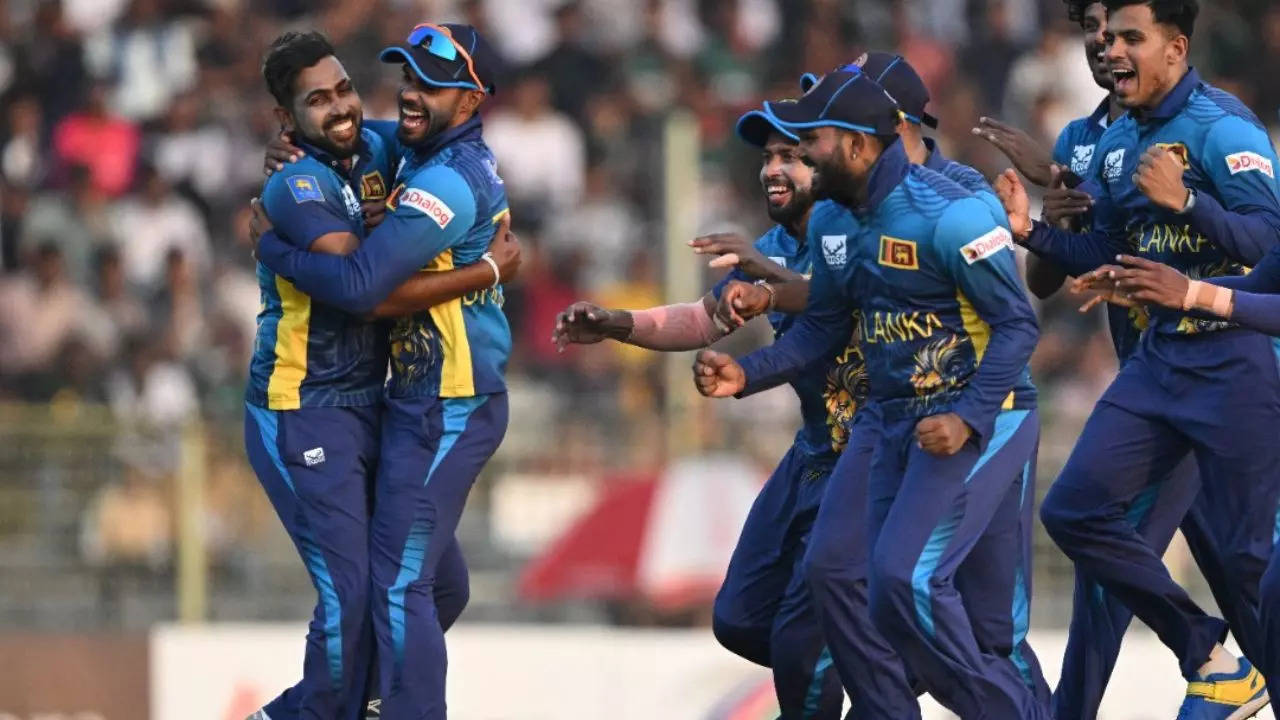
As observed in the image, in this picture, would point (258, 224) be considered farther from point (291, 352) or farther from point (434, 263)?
point (434, 263)

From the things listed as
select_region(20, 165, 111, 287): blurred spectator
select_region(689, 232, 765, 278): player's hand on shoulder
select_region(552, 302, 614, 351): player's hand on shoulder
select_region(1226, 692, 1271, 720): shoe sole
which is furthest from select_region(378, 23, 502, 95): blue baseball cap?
select_region(20, 165, 111, 287): blurred spectator

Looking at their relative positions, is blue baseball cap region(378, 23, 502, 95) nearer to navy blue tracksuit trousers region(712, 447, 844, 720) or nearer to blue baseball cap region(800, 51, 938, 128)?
blue baseball cap region(800, 51, 938, 128)

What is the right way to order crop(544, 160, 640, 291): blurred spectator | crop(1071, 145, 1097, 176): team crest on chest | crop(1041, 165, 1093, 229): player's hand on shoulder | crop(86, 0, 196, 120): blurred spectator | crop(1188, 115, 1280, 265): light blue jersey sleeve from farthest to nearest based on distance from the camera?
crop(86, 0, 196, 120): blurred spectator, crop(544, 160, 640, 291): blurred spectator, crop(1071, 145, 1097, 176): team crest on chest, crop(1041, 165, 1093, 229): player's hand on shoulder, crop(1188, 115, 1280, 265): light blue jersey sleeve

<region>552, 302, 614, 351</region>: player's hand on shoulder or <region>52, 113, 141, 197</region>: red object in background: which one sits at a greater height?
<region>52, 113, 141, 197</region>: red object in background

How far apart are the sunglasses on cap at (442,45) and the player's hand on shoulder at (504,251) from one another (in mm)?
534

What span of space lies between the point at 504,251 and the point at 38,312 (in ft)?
23.6

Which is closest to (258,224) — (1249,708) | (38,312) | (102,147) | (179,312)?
(1249,708)

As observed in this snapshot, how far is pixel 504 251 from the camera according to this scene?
8453 millimetres

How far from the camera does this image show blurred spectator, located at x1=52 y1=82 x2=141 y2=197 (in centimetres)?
1580

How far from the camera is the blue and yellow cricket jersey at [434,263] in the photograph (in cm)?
809

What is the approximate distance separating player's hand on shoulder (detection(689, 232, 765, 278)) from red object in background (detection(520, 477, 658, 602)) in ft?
15.1

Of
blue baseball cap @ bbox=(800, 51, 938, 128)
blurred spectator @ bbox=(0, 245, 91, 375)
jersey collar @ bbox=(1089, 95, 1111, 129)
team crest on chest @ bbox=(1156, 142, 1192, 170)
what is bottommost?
blurred spectator @ bbox=(0, 245, 91, 375)

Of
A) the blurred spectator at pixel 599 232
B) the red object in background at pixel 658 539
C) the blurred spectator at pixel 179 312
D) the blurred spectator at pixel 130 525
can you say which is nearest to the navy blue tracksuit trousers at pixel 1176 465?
the red object in background at pixel 658 539

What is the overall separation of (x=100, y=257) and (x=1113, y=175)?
838cm
